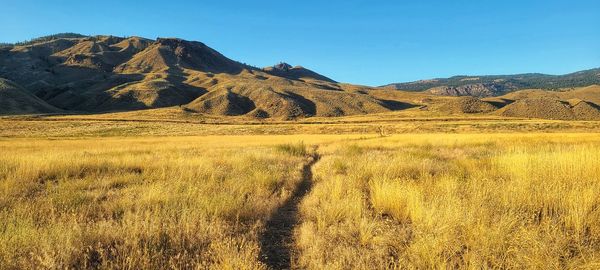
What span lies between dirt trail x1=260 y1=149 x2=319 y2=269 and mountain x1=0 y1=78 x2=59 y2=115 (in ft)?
462

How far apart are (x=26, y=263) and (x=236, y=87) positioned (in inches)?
7048

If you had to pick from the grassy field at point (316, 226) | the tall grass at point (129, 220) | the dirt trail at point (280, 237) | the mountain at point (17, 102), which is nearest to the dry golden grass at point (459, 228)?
the grassy field at point (316, 226)

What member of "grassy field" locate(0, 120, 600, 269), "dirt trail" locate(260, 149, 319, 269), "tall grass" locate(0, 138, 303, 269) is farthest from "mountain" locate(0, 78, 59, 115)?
"dirt trail" locate(260, 149, 319, 269)

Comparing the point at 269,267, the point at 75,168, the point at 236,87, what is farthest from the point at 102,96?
the point at 269,267

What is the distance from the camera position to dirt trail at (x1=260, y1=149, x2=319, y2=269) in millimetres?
4902

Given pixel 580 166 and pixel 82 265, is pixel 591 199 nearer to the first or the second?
pixel 580 166

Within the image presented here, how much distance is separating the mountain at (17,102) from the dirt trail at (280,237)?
141m

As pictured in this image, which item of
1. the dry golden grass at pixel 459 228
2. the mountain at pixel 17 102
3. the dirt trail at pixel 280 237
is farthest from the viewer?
the mountain at pixel 17 102

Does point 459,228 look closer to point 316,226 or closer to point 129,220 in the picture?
point 316,226

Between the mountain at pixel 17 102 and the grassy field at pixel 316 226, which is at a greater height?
the mountain at pixel 17 102

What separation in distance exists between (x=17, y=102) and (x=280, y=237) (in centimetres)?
15614

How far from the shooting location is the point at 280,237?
19.4 ft

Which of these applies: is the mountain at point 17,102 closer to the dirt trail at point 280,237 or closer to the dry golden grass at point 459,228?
the dirt trail at point 280,237

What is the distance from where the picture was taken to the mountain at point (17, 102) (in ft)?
402
